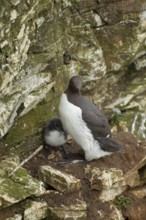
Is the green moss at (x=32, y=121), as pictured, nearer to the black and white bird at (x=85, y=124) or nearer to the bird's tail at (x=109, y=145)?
the black and white bird at (x=85, y=124)

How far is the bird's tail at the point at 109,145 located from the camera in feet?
32.7

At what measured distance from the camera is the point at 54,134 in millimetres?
10336

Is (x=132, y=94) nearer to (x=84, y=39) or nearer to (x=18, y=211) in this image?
(x=84, y=39)

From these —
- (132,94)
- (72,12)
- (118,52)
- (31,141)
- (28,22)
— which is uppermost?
(28,22)

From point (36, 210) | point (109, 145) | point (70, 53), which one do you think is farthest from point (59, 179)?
point (70, 53)

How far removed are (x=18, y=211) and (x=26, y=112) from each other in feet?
6.58

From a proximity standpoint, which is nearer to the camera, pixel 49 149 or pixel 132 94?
pixel 49 149

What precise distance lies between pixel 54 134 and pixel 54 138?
0.28 feet

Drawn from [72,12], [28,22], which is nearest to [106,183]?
[28,22]

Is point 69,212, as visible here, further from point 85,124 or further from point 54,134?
point 54,134

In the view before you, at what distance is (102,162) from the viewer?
33.4ft

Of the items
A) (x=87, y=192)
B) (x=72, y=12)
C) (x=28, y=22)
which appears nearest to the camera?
(x=28, y=22)

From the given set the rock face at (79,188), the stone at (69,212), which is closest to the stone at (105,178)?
the rock face at (79,188)

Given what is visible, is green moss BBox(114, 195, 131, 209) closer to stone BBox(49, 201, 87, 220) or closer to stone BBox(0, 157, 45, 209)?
stone BBox(49, 201, 87, 220)
